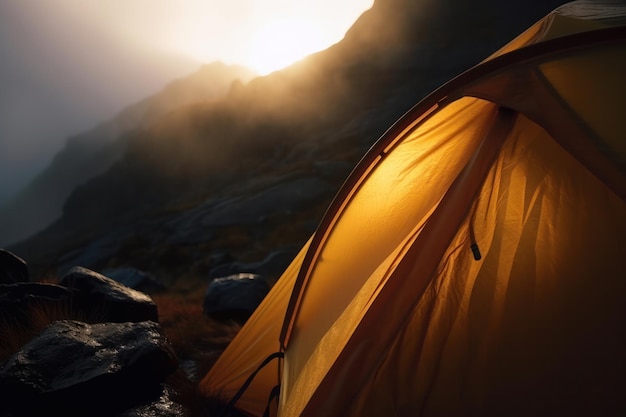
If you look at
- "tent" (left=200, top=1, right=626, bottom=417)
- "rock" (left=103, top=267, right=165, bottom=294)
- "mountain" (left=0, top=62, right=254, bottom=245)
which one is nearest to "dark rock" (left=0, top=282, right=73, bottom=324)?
"tent" (left=200, top=1, right=626, bottom=417)

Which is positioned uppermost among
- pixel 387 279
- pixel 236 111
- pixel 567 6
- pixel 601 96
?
pixel 236 111

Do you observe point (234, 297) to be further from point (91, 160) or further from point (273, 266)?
point (91, 160)

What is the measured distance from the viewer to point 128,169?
220ft

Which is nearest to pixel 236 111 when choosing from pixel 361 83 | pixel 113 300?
pixel 361 83

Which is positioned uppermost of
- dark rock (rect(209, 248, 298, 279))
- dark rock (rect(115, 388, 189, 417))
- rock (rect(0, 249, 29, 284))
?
rock (rect(0, 249, 29, 284))

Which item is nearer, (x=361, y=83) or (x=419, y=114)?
(x=419, y=114)

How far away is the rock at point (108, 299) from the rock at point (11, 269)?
3.92 ft

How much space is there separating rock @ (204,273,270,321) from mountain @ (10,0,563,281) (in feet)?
34.3

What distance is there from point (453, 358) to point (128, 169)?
7209cm

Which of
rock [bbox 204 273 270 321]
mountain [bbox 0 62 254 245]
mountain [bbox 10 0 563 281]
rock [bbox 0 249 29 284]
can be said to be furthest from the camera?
mountain [bbox 0 62 254 245]

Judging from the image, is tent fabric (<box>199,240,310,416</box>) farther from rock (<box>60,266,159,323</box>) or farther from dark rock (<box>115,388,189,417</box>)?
rock (<box>60,266,159,323</box>)

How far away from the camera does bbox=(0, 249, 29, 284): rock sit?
21.1ft

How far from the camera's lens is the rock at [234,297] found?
7.66 metres

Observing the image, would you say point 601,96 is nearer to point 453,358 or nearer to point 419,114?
point 419,114
